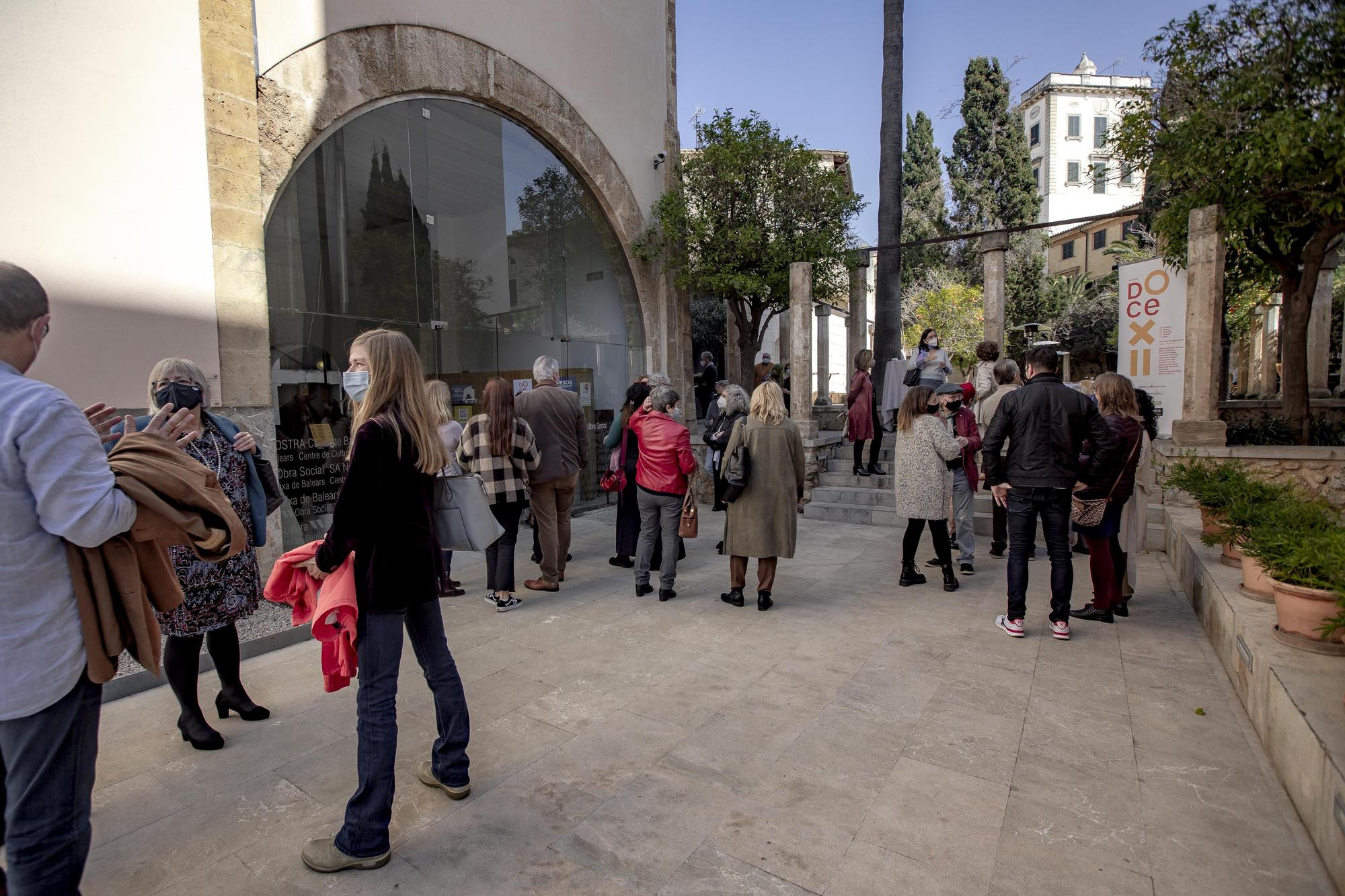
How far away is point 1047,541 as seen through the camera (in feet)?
15.5

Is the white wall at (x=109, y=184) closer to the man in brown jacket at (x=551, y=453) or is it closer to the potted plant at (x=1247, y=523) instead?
the man in brown jacket at (x=551, y=453)

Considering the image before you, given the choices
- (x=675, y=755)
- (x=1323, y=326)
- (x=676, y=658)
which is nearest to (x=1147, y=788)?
(x=675, y=755)

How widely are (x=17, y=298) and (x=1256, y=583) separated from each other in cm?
579

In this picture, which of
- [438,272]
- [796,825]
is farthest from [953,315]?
[796,825]

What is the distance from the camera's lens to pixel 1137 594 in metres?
5.79

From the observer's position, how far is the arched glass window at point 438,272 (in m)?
6.88

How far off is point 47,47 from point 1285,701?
8089mm

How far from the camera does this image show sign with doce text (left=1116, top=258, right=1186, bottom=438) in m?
9.06

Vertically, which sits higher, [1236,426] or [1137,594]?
[1236,426]

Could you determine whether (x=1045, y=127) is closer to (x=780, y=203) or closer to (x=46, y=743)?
(x=780, y=203)

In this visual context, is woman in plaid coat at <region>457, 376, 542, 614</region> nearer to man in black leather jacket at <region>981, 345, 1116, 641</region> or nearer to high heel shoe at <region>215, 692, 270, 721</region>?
high heel shoe at <region>215, 692, 270, 721</region>

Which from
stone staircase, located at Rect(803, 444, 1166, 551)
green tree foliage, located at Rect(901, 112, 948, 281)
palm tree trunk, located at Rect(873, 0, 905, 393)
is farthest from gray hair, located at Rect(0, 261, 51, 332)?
green tree foliage, located at Rect(901, 112, 948, 281)

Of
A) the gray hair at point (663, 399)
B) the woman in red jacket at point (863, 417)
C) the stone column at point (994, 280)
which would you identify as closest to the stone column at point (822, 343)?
the stone column at point (994, 280)

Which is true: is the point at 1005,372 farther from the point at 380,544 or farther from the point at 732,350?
the point at 732,350
